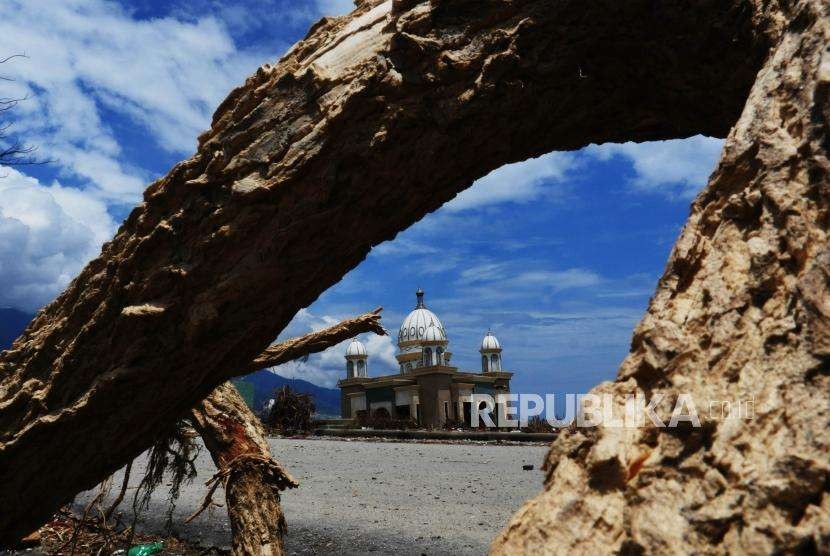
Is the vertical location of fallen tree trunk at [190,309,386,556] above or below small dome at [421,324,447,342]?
below

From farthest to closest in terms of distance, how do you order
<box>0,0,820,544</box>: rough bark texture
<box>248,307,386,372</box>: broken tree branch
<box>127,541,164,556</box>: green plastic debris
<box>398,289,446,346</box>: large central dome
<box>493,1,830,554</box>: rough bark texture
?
<box>398,289,446,346</box>: large central dome, <box>127,541,164,556</box>: green plastic debris, <box>248,307,386,372</box>: broken tree branch, <box>0,0,820,544</box>: rough bark texture, <box>493,1,830,554</box>: rough bark texture

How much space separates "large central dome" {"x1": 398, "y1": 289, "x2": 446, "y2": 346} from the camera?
102ft

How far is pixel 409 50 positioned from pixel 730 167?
123 centimetres

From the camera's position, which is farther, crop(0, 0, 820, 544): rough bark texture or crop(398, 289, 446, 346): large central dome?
crop(398, 289, 446, 346): large central dome

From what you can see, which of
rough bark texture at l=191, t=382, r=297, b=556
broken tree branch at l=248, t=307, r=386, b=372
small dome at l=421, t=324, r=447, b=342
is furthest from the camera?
small dome at l=421, t=324, r=447, b=342

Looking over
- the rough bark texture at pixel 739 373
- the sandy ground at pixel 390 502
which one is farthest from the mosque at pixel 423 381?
the rough bark texture at pixel 739 373

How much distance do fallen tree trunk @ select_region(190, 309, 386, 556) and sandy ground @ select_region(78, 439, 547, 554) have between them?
1.13m

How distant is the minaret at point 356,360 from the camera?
1248 inches

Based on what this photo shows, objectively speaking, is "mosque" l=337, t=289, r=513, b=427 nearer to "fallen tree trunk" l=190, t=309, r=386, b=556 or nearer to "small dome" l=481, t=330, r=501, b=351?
"small dome" l=481, t=330, r=501, b=351

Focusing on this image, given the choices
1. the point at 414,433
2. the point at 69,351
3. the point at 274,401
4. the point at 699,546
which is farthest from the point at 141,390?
the point at 274,401

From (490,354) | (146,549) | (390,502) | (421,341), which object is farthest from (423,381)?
(146,549)

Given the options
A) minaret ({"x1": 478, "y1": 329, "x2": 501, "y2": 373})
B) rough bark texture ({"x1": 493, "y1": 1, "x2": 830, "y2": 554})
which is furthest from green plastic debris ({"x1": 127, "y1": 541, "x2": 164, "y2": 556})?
minaret ({"x1": 478, "y1": 329, "x2": 501, "y2": 373})

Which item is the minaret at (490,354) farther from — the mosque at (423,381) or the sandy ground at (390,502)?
the sandy ground at (390,502)

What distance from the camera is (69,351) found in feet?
10.2
